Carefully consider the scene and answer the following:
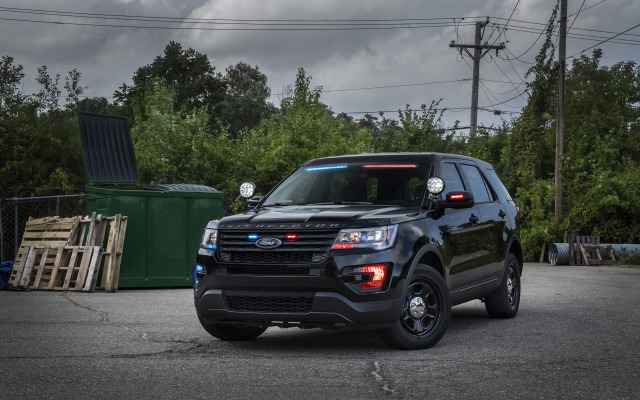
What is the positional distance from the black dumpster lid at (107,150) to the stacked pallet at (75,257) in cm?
222

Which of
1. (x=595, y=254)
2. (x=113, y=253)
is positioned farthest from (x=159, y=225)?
(x=595, y=254)

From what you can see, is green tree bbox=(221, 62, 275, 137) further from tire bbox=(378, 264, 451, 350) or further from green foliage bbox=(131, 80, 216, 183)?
tire bbox=(378, 264, 451, 350)

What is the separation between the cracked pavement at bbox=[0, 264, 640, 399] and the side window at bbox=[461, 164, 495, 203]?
4.68 feet

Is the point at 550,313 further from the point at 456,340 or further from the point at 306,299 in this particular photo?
the point at 306,299

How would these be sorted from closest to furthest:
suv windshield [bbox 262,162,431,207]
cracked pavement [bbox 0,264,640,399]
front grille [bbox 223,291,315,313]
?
1. cracked pavement [bbox 0,264,640,399]
2. front grille [bbox 223,291,315,313]
3. suv windshield [bbox 262,162,431,207]

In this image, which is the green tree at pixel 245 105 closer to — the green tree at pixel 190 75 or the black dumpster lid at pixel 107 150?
the green tree at pixel 190 75

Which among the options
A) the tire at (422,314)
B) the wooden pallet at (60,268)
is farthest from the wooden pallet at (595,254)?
the tire at (422,314)

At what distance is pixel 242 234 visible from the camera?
28.2 ft

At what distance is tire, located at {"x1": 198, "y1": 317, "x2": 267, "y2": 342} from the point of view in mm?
9258

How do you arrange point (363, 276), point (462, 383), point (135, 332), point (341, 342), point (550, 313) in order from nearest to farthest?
1. point (462, 383)
2. point (363, 276)
3. point (341, 342)
4. point (135, 332)
5. point (550, 313)

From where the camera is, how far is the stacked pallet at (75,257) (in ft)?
54.2

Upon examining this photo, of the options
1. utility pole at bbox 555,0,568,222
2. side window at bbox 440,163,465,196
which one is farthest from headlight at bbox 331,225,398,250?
utility pole at bbox 555,0,568,222

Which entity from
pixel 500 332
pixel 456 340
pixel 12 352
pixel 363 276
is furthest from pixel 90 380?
pixel 500 332

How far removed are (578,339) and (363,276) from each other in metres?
2.66
